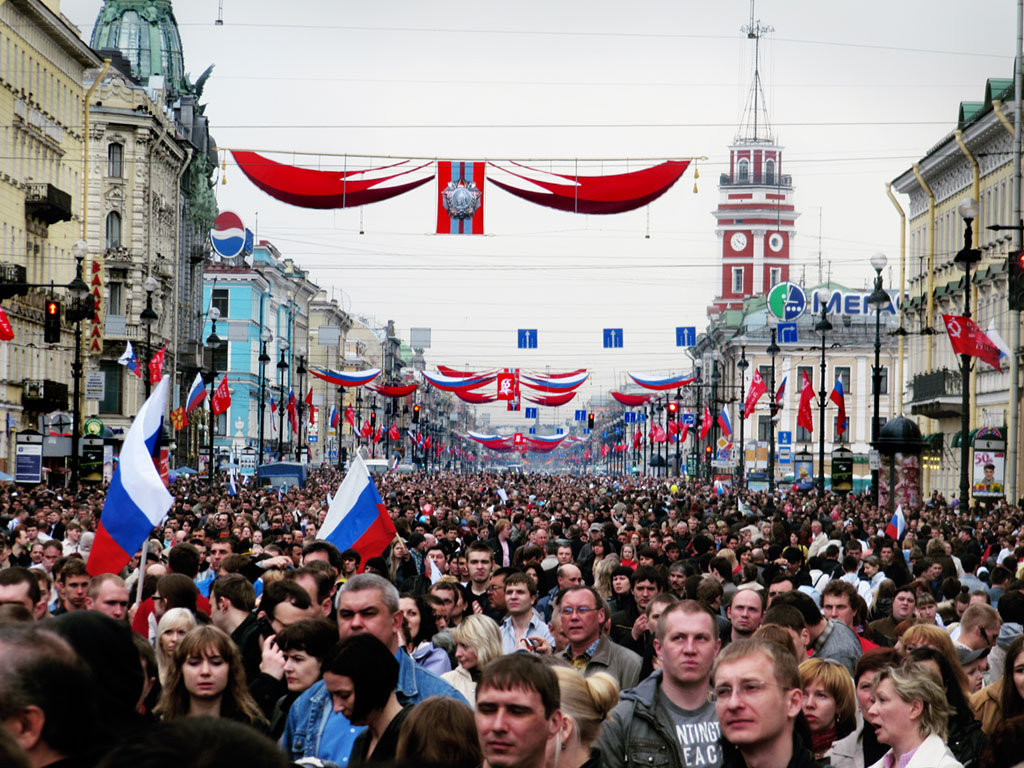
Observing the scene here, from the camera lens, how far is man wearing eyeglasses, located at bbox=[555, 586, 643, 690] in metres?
9.59

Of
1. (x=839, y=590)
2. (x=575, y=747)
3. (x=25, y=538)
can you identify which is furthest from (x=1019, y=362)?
(x=575, y=747)

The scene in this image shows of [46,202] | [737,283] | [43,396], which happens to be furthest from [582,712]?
[737,283]

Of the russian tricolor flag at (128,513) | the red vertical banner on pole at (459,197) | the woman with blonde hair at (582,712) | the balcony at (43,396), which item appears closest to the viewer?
the woman with blonde hair at (582,712)

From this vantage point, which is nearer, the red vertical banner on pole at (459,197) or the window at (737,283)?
the red vertical banner on pole at (459,197)

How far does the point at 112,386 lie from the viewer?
76.7 meters

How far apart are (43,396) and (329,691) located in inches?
2107

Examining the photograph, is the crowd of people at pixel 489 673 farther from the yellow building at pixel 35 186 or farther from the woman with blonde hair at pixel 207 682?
the yellow building at pixel 35 186

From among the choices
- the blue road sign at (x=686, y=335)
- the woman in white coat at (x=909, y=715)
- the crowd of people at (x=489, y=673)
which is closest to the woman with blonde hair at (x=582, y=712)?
the crowd of people at (x=489, y=673)

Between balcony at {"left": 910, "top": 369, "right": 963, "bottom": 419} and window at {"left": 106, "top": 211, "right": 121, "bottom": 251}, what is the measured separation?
35.8 metres

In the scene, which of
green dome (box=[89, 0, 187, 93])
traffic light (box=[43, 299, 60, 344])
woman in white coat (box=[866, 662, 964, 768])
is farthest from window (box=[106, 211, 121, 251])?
woman in white coat (box=[866, 662, 964, 768])

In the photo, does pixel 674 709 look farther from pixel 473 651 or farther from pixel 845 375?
pixel 845 375

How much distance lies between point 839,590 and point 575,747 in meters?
5.40

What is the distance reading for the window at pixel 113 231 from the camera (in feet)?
254

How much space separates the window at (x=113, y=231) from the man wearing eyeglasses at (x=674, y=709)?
7279cm
